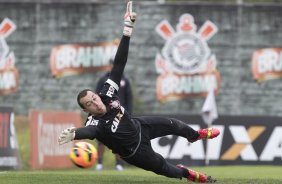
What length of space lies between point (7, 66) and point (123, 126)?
15343 mm

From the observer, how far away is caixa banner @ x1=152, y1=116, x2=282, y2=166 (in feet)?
65.2

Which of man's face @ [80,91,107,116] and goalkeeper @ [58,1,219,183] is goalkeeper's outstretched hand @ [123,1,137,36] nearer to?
goalkeeper @ [58,1,219,183]

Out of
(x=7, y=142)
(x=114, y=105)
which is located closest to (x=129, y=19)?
(x=114, y=105)

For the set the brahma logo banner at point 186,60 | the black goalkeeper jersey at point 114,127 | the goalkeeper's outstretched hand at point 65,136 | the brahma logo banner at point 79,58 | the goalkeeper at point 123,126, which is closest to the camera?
the goalkeeper's outstretched hand at point 65,136

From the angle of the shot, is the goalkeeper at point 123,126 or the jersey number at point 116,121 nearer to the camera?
the goalkeeper at point 123,126

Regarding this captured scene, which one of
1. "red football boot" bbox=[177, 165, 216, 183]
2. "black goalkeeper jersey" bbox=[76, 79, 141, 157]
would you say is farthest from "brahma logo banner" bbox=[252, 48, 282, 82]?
"black goalkeeper jersey" bbox=[76, 79, 141, 157]

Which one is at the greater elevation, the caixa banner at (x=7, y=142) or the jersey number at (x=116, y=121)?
the jersey number at (x=116, y=121)

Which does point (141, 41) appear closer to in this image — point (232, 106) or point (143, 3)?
point (143, 3)

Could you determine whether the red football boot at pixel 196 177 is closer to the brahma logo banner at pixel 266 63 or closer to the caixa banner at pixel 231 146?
the caixa banner at pixel 231 146

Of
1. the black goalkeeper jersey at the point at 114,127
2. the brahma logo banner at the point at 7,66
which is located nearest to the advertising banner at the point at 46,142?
the brahma logo banner at the point at 7,66

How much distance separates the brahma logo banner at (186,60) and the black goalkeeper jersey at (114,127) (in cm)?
1500

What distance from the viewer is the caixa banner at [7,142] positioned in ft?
61.2

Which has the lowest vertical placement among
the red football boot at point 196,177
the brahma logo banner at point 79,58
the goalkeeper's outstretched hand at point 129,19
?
the red football boot at point 196,177

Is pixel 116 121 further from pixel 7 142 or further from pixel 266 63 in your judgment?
pixel 266 63
